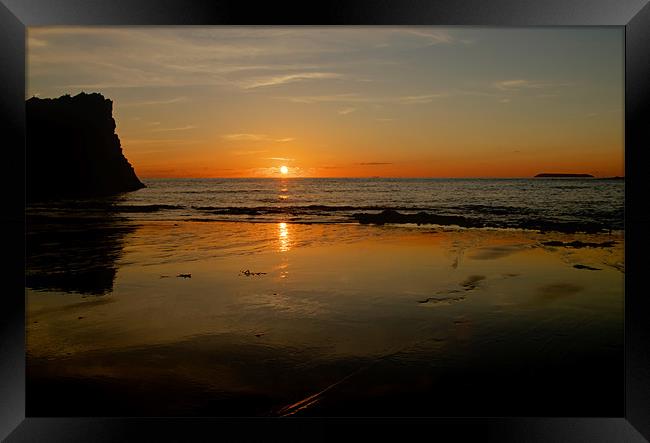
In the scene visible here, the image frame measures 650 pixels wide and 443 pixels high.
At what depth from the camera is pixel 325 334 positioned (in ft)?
10.3

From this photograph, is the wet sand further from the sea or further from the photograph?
the sea

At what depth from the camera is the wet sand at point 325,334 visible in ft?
8.21

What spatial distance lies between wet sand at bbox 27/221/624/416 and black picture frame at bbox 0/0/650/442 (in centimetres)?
17

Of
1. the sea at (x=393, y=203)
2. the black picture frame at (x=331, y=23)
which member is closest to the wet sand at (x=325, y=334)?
the black picture frame at (x=331, y=23)

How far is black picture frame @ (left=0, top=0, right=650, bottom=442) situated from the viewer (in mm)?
2232

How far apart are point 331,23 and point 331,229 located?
18.5ft

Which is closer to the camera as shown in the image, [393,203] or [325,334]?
[325,334]

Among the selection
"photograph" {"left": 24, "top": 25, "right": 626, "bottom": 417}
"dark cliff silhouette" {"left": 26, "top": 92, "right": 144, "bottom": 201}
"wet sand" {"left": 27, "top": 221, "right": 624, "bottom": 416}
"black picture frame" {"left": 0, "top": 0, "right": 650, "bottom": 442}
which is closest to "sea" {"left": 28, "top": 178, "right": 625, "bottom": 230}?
"photograph" {"left": 24, "top": 25, "right": 626, "bottom": 417}

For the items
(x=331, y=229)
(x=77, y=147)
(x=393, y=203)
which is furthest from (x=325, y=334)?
(x=77, y=147)

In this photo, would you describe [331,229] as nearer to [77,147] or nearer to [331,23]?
[331,23]

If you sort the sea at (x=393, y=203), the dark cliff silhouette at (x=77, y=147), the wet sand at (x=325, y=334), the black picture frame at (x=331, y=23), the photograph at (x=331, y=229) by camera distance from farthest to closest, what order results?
the dark cliff silhouette at (x=77, y=147) < the sea at (x=393, y=203) < the photograph at (x=331, y=229) < the wet sand at (x=325, y=334) < the black picture frame at (x=331, y=23)

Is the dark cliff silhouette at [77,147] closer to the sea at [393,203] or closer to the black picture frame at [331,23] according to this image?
the sea at [393,203]

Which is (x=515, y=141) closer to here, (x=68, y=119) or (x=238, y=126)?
(x=238, y=126)

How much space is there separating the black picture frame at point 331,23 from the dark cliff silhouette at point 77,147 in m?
11.9
